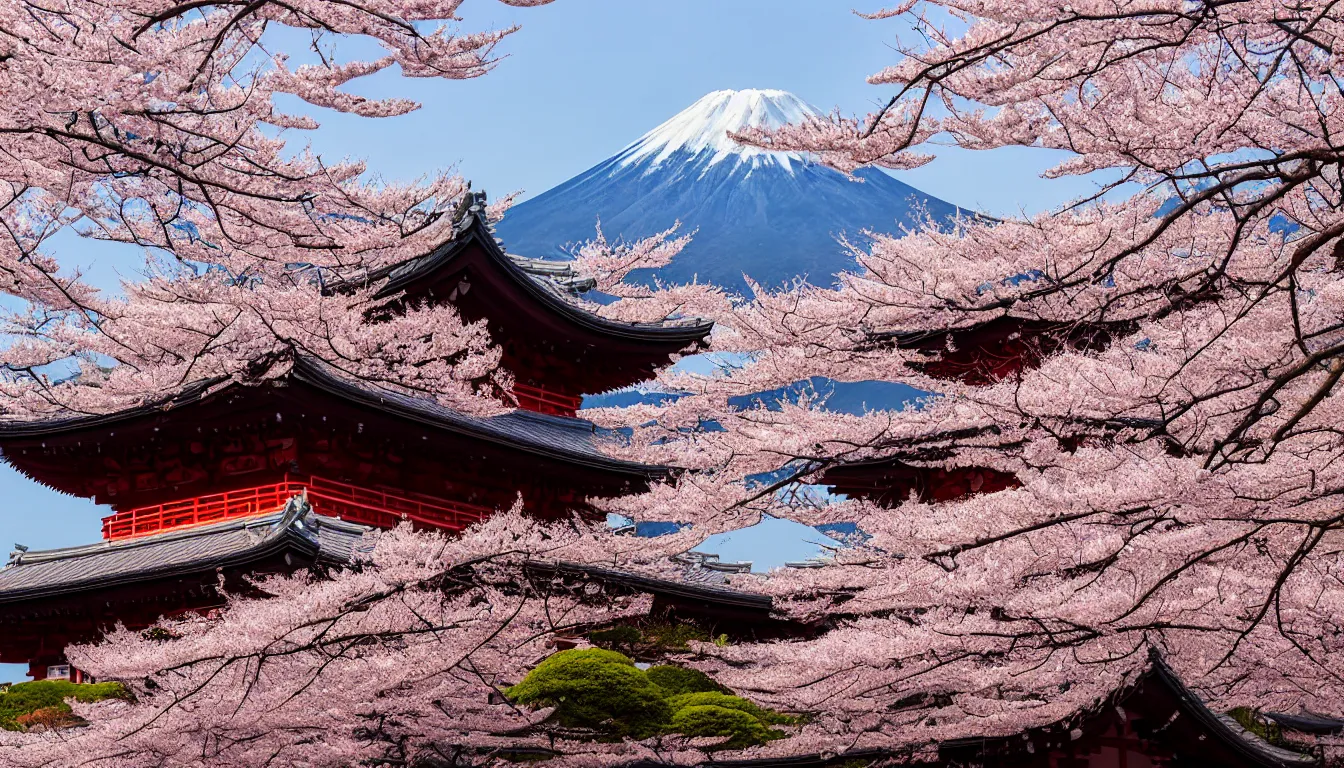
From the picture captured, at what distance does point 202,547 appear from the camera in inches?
545

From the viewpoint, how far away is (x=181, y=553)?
13.9 m

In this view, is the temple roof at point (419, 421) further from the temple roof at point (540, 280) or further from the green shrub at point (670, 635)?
the green shrub at point (670, 635)

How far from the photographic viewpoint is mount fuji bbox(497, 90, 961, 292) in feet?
226

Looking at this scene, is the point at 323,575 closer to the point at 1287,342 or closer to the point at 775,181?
the point at 1287,342

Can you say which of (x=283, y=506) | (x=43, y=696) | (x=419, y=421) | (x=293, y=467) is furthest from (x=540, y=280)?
(x=43, y=696)

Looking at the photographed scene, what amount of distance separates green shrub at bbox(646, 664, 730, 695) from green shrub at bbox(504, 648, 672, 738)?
94 cm

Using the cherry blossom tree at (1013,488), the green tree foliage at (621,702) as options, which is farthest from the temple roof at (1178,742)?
the green tree foliage at (621,702)

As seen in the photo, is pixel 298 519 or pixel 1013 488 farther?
pixel 298 519

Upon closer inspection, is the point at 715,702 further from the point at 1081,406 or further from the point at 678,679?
the point at 1081,406

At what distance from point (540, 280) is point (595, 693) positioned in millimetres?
6978

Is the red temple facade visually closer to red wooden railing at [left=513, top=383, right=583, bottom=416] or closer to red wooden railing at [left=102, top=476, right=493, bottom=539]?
red wooden railing at [left=513, top=383, right=583, bottom=416]

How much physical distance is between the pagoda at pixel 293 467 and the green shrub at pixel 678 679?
2.91 meters

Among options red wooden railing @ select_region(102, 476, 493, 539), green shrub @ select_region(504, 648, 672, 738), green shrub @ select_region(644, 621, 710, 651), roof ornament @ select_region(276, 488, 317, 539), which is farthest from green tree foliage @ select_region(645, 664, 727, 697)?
roof ornament @ select_region(276, 488, 317, 539)

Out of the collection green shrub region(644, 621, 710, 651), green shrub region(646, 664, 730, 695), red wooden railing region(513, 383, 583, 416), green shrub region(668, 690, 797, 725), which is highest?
red wooden railing region(513, 383, 583, 416)
